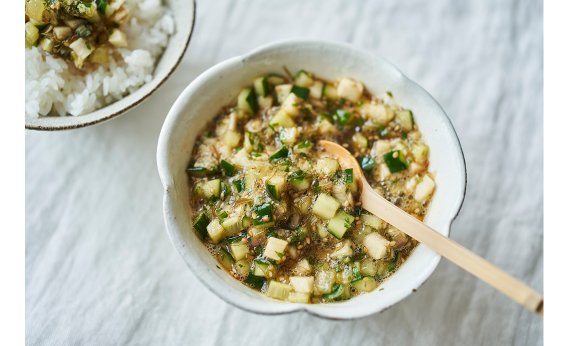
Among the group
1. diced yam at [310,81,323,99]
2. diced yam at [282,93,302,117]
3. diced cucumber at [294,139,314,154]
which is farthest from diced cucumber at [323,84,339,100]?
diced cucumber at [294,139,314,154]

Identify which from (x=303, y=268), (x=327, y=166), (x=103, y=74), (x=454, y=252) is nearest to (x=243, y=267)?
(x=303, y=268)

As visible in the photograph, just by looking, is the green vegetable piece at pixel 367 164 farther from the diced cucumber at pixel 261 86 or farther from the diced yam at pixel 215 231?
the diced yam at pixel 215 231

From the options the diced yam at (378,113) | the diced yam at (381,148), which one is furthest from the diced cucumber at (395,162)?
the diced yam at (378,113)

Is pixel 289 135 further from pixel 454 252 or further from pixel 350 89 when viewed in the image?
pixel 454 252

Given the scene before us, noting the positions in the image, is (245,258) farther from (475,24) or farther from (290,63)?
(475,24)

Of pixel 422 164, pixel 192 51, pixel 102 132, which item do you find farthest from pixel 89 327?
pixel 422 164

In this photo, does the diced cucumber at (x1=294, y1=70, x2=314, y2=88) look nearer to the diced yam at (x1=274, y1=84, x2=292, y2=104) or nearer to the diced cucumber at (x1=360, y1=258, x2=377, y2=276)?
the diced yam at (x1=274, y1=84, x2=292, y2=104)
